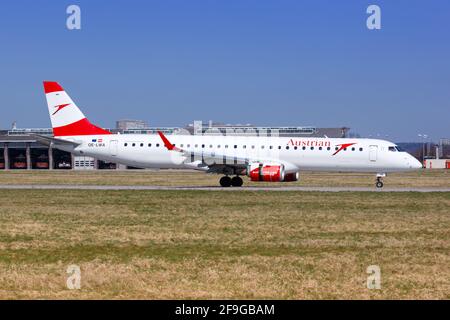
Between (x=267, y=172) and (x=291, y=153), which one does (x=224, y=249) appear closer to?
(x=267, y=172)

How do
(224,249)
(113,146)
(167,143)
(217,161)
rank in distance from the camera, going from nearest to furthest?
(224,249) < (217,161) < (167,143) < (113,146)

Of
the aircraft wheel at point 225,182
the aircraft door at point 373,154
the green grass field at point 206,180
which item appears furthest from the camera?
the green grass field at point 206,180

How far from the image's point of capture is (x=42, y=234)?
64.8 ft

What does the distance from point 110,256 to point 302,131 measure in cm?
10225

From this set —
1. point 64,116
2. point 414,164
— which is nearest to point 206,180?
point 64,116

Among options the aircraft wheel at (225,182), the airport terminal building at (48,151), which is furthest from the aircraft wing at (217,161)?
the airport terminal building at (48,151)

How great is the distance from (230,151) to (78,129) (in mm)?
10787

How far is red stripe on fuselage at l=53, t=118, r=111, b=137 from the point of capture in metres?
46.6

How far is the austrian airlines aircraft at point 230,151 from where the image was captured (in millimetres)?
43781

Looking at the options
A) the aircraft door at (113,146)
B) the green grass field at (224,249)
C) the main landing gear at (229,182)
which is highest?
the aircraft door at (113,146)

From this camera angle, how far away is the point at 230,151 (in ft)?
147

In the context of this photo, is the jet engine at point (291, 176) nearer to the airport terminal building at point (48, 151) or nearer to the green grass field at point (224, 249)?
the green grass field at point (224, 249)

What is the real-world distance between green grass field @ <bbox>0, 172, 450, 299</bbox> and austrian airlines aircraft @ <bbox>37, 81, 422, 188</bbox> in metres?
12.6
